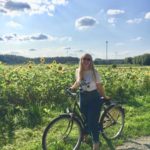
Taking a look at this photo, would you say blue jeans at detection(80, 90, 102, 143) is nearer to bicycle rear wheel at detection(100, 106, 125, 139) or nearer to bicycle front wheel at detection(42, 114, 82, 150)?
bicycle front wheel at detection(42, 114, 82, 150)

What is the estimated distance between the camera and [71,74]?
54.0ft

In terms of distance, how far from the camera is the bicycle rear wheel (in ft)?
32.1

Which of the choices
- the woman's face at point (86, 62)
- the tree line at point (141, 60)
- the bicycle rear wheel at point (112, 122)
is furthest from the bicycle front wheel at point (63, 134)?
the tree line at point (141, 60)

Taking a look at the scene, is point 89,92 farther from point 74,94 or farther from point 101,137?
point 101,137

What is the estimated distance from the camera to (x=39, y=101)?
47.0 ft

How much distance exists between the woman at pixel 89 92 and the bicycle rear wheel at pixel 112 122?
0.66 meters

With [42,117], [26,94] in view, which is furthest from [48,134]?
[26,94]

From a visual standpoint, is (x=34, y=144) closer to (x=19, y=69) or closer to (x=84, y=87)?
(x=84, y=87)

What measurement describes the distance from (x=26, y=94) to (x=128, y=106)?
361 cm

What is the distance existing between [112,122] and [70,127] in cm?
151

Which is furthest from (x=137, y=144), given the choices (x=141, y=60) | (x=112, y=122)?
(x=141, y=60)

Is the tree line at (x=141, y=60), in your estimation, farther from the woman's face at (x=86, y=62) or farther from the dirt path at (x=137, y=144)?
the woman's face at (x=86, y=62)

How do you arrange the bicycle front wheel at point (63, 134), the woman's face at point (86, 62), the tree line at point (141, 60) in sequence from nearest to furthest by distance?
the bicycle front wheel at point (63, 134), the woman's face at point (86, 62), the tree line at point (141, 60)

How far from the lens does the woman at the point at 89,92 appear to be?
28.7 feet
